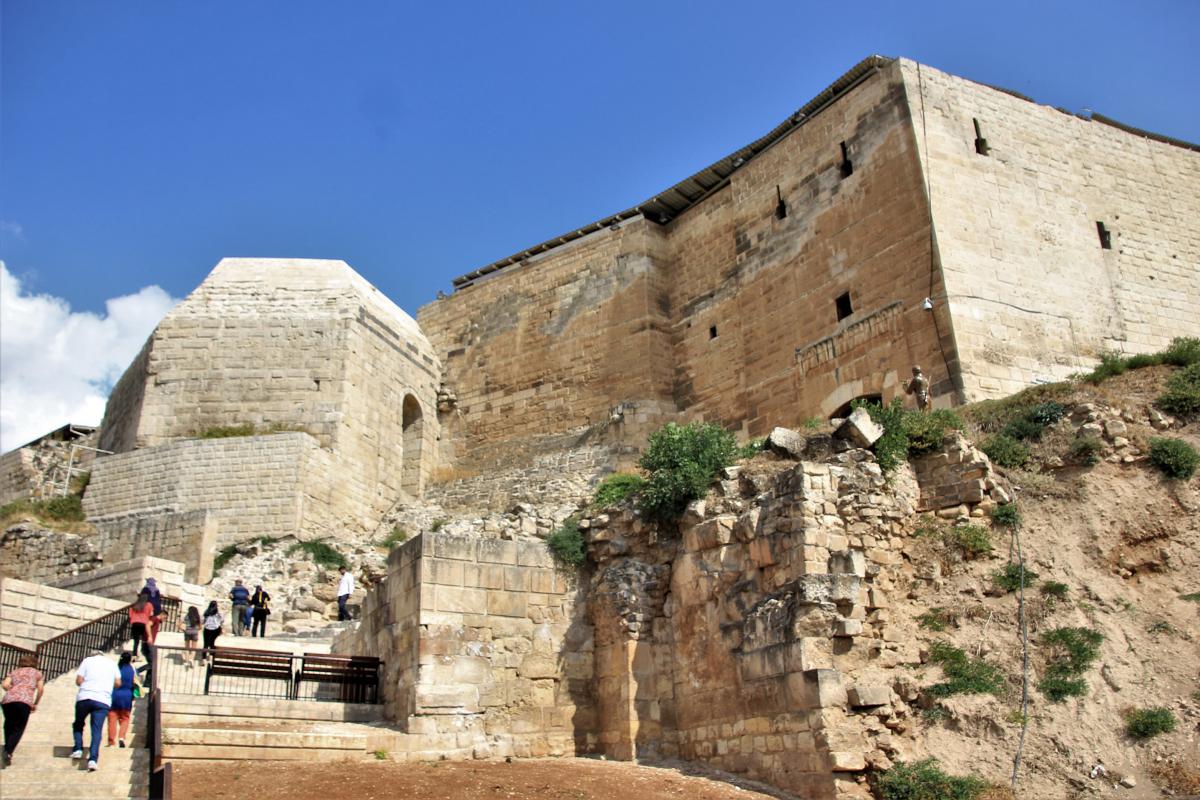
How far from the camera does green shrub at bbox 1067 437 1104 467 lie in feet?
32.4

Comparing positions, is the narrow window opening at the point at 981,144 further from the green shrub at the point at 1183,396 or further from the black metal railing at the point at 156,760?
the black metal railing at the point at 156,760

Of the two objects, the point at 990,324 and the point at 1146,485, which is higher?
the point at 990,324

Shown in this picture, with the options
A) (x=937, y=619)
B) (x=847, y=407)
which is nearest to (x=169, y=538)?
(x=847, y=407)

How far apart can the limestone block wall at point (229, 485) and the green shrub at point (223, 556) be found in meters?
0.39

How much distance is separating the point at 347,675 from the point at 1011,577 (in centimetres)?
664

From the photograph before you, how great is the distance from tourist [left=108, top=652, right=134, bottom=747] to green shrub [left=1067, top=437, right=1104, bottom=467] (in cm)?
854

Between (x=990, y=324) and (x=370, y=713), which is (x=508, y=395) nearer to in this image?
(x=990, y=324)

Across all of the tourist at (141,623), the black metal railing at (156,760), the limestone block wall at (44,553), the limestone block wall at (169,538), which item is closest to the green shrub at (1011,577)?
the black metal railing at (156,760)

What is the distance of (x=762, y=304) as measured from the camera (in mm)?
19812

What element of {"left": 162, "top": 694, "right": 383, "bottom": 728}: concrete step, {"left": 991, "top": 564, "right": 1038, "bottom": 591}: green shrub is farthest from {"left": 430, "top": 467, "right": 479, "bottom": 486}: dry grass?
{"left": 991, "top": 564, "right": 1038, "bottom": 591}: green shrub

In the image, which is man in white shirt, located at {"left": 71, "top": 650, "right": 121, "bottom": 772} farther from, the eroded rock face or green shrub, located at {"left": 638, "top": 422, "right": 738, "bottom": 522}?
green shrub, located at {"left": 638, "top": 422, "right": 738, "bottom": 522}

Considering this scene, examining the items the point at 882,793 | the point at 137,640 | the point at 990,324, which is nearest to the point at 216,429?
the point at 137,640

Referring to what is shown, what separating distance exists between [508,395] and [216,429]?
20.7ft

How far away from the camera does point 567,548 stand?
→ 11562 millimetres
